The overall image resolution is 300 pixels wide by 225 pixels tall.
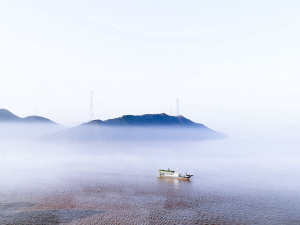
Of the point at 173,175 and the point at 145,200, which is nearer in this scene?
the point at 145,200

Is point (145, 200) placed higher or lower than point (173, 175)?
lower

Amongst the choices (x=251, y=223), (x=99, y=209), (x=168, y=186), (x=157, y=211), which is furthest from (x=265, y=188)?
(x=99, y=209)

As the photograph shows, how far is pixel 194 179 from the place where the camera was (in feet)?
364

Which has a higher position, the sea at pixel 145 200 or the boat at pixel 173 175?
the boat at pixel 173 175

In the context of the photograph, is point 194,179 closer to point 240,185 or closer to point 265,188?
point 240,185

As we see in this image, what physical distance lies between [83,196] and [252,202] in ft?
169

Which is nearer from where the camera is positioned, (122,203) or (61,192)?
(122,203)

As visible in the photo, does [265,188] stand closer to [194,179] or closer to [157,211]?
[194,179]

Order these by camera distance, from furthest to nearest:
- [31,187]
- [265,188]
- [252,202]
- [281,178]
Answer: [281,178], [265,188], [31,187], [252,202]

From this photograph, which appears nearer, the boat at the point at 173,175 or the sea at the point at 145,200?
the sea at the point at 145,200

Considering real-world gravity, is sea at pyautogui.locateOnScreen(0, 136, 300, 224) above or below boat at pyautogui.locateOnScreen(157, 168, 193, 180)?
below

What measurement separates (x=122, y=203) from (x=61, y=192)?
24.4m

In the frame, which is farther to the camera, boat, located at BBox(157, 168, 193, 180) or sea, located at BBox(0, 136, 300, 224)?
boat, located at BBox(157, 168, 193, 180)

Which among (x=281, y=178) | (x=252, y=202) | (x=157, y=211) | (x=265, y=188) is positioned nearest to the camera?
(x=157, y=211)
